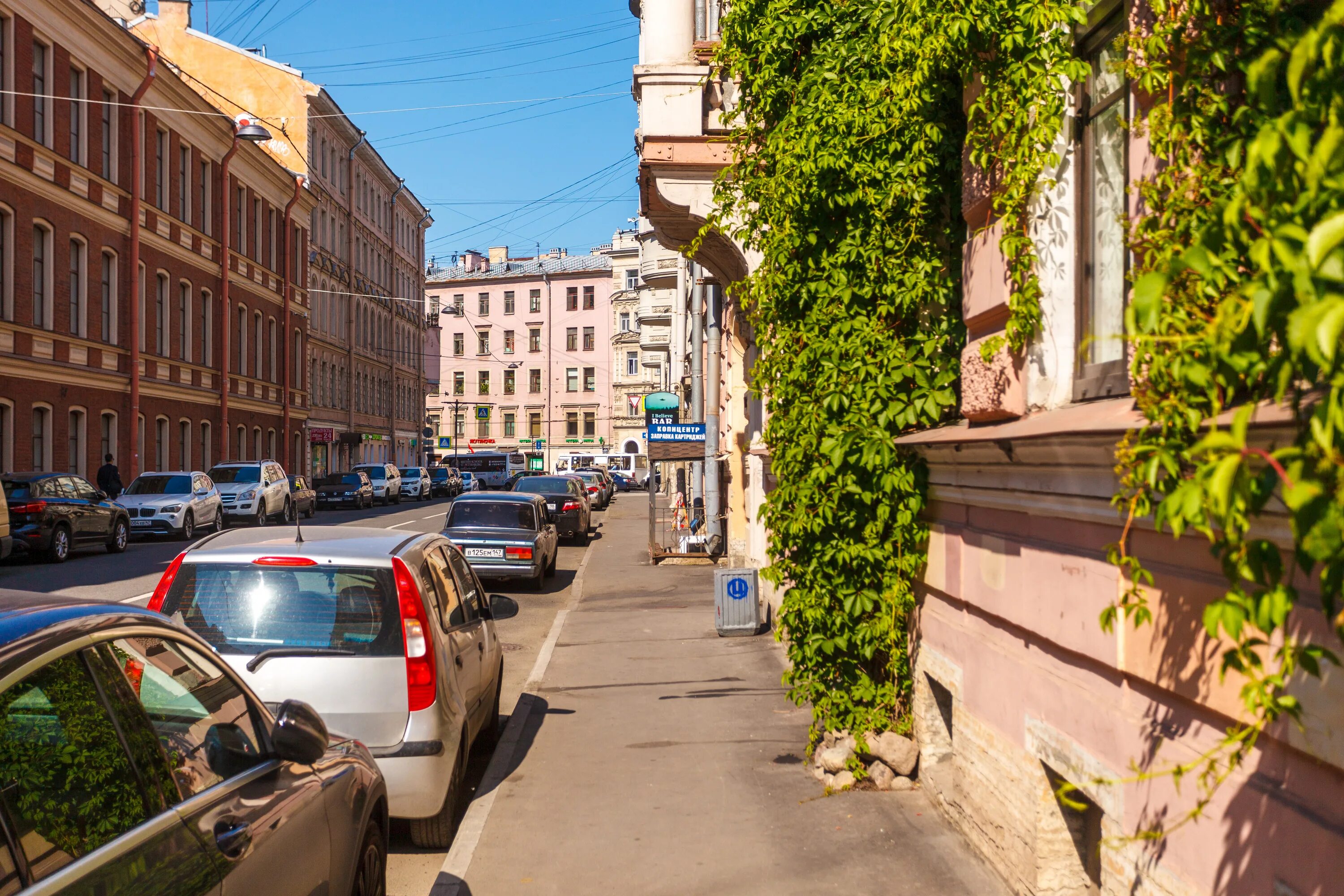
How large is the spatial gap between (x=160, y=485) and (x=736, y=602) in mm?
20493

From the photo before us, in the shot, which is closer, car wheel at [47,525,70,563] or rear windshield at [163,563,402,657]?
rear windshield at [163,563,402,657]

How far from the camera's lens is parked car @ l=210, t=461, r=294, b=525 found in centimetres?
3422

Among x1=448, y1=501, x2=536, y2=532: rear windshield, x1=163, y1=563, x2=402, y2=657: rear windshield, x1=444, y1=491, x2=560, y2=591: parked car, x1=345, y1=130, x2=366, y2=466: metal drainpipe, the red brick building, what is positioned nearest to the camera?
x1=163, y1=563, x2=402, y2=657: rear windshield

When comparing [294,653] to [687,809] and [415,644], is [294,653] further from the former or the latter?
[687,809]

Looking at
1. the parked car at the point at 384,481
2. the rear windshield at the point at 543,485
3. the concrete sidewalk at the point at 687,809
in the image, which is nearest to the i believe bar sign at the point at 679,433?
the rear windshield at the point at 543,485

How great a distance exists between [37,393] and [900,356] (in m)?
27.7

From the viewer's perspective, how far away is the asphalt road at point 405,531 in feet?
20.8

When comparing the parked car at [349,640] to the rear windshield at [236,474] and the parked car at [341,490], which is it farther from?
the parked car at [341,490]

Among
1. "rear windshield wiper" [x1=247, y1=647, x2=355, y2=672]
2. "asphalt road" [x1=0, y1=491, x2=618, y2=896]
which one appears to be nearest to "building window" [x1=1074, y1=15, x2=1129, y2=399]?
"rear windshield wiper" [x1=247, y1=647, x2=355, y2=672]

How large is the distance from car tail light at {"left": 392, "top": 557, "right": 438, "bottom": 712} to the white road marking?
77cm

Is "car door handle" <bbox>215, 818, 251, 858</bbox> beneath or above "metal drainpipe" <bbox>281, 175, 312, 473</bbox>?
beneath

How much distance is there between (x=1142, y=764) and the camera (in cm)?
406

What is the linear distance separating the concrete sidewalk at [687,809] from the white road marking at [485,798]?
0.15 ft

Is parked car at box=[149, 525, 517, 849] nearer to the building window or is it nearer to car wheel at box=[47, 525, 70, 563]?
the building window
